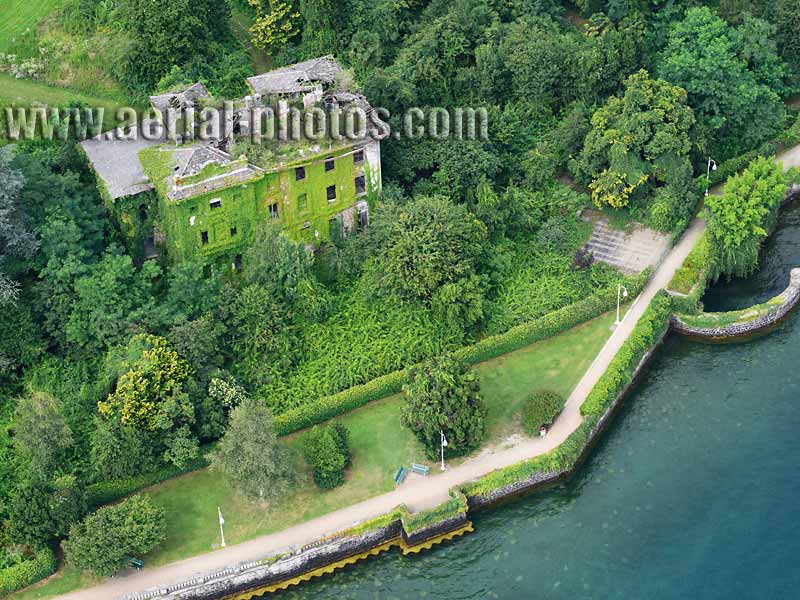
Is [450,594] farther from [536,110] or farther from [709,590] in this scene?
[536,110]

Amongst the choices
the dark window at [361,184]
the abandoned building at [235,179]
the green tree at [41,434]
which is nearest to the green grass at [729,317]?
the dark window at [361,184]

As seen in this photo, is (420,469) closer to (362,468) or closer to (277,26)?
(362,468)

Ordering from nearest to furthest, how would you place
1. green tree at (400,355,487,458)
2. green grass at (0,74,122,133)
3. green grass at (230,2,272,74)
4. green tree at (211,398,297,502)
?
green tree at (211,398,297,502), green tree at (400,355,487,458), green grass at (0,74,122,133), green grass at (230,2,272,74)

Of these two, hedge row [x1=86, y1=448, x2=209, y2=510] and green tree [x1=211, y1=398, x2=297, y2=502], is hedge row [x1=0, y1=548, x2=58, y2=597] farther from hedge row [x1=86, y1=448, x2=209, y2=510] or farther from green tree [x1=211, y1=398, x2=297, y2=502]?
green tree [x1=211, y1=398, x2=297, y2=502]

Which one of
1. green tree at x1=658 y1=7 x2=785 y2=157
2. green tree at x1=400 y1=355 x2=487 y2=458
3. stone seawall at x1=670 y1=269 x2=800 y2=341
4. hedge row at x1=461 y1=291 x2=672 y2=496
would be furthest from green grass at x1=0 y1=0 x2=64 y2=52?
stone seawall at x1=670 y1=269 x2=800 y2=341

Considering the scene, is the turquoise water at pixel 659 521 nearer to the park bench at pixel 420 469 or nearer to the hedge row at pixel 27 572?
the park bench at pixel 420 469

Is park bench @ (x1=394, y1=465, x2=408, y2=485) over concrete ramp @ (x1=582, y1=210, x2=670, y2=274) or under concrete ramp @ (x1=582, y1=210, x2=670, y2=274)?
under

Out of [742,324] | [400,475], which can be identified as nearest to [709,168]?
[742,324]
